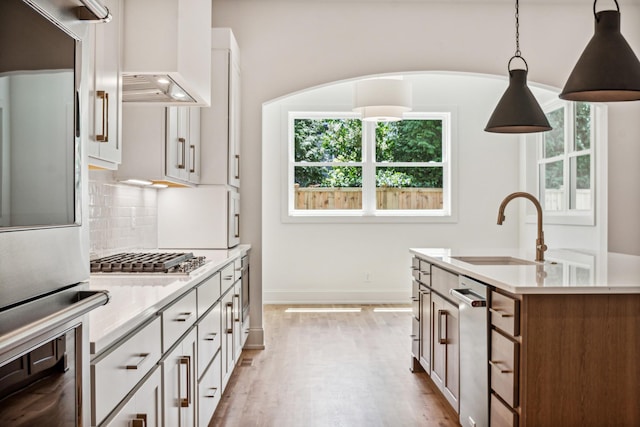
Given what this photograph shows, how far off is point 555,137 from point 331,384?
12.9 ft

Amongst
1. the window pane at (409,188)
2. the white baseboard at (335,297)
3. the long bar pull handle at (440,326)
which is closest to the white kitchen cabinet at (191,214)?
the long bar pull handle at (440,326)

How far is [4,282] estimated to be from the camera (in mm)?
729

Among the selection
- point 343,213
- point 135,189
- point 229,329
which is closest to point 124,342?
point 229,329

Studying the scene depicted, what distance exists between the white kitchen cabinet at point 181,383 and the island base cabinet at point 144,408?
0.07 metres

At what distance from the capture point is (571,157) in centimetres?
572

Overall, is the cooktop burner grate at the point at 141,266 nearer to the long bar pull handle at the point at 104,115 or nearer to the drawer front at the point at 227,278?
the drawer front at the point at 227,278

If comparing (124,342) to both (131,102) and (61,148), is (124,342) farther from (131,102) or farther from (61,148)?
(131,102)

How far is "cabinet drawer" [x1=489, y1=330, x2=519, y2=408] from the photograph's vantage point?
212 centimetres

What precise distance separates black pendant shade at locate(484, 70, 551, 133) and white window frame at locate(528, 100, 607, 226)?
7.25 feet

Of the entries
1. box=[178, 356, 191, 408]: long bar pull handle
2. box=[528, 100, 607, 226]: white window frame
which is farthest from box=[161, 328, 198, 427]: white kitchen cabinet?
box=[528, 100, 607, 226]: white window frame

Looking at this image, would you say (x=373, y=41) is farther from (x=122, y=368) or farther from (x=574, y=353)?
(x=122, y=368)

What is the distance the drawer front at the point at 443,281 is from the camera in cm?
294

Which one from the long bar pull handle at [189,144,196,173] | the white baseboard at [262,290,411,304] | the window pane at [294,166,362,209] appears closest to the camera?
the long bar pull handle at [189,144,196,173]

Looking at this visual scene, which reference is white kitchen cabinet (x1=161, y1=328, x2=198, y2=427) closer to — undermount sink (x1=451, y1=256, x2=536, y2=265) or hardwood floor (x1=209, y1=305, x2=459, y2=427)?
hardwood floor (x1=209, y1=305, x2=459, y2=427)
